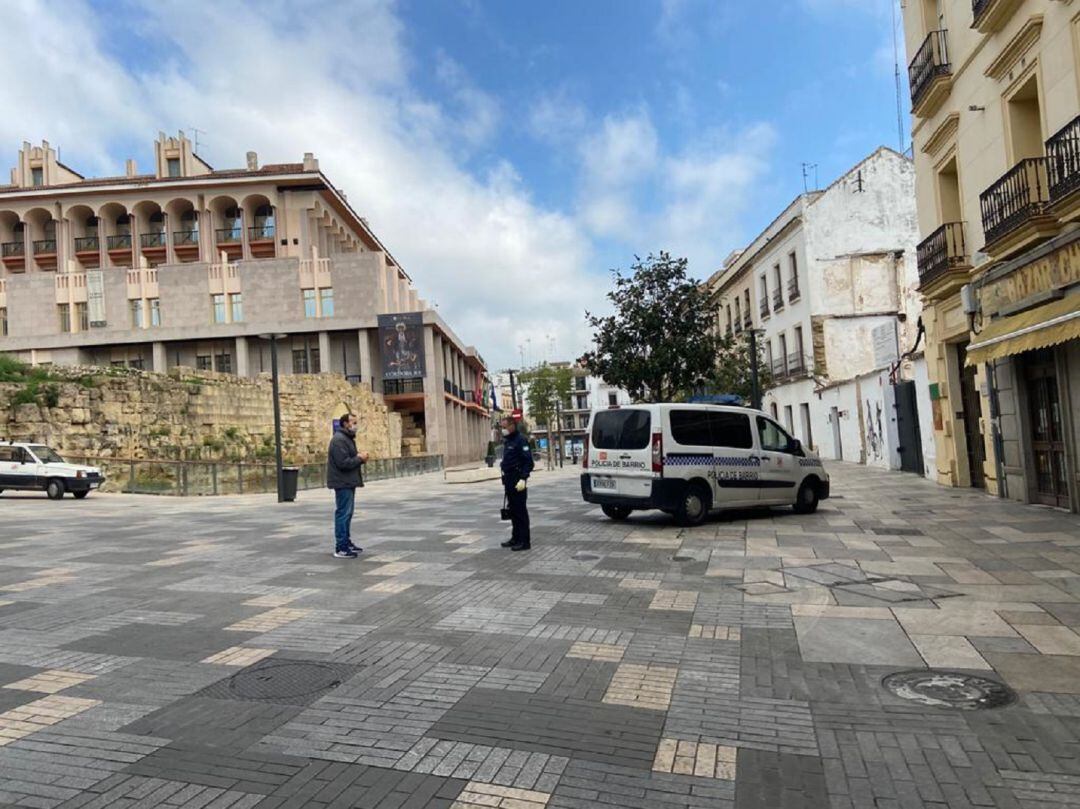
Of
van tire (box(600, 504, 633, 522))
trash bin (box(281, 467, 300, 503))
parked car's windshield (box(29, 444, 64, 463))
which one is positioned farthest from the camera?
parked car's windshield (box(29, 444, 64, 463))

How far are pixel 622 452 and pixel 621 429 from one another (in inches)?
15.0

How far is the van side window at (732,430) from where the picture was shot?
11.7 metres

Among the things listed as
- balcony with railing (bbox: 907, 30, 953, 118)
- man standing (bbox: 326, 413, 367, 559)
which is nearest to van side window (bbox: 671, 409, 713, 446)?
man standing (bbox: 326, 413, 367, 559)

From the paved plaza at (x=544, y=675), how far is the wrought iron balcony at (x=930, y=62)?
9193 millimetres

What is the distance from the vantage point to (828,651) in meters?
4.97

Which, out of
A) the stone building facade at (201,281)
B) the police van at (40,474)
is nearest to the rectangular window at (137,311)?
the stone building facade at (201,281)

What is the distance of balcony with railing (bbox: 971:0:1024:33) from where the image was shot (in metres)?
11.3

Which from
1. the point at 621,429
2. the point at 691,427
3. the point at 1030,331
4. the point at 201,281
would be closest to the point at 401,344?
the point at 201,281

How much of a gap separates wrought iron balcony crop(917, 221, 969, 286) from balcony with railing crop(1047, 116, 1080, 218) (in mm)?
3805

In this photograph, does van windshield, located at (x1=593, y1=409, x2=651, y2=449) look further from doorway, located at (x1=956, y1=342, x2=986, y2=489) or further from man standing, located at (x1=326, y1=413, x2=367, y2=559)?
doorway, located at (x1=956, y1=342, x2=986, y2=489)

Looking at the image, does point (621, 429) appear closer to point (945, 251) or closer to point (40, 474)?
point (945, 251)

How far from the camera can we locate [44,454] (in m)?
21.2

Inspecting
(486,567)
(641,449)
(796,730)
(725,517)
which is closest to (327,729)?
(796,730)

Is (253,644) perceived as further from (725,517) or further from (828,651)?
(725,517)
